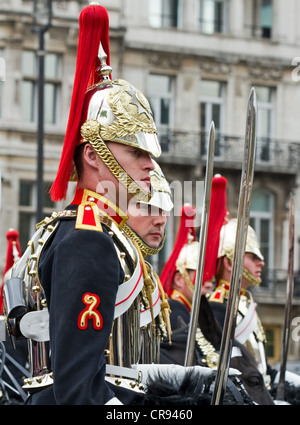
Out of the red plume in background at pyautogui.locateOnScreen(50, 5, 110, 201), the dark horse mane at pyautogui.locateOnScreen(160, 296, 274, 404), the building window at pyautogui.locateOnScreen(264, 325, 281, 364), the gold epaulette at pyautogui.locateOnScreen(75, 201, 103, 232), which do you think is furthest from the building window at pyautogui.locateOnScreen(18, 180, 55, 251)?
the gold epaulette at pyautogui.locateOnScreen(75, 201, 103, 232)

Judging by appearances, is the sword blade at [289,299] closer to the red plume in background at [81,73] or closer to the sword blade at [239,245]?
the red plume in background at [81,73]

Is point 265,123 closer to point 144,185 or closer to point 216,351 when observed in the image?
point 216,351

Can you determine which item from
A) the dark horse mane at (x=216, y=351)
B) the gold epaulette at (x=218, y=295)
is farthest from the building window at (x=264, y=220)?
the dark horse mane at (x=216, y=351)

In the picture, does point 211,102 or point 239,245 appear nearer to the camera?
point 239,245

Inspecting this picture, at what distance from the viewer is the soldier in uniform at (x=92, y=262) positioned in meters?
3.54

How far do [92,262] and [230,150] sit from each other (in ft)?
76.9

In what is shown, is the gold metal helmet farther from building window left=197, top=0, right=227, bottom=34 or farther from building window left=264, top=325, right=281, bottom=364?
building window left=197, top=0, right=227, bottom=34

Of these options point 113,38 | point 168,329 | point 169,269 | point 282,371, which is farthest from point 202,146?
point 168,329

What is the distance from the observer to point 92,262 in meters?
3.60

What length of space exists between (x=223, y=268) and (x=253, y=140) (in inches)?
174

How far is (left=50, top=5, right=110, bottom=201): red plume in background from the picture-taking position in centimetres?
409

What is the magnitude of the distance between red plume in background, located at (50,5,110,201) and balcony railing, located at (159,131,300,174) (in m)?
21.8

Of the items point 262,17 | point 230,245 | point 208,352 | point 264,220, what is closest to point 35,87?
point 262,17
